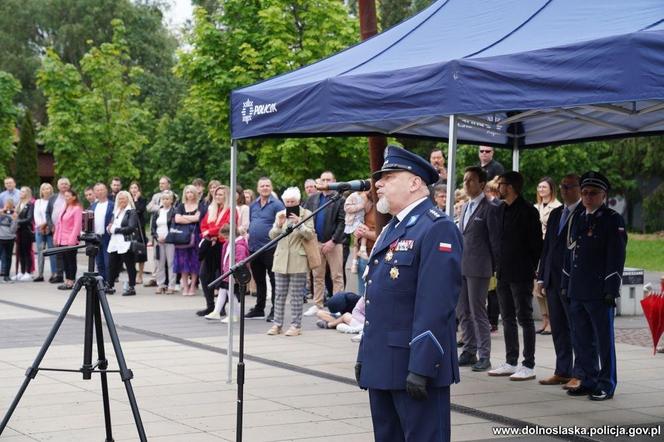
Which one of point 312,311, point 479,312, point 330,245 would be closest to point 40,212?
point 330,245

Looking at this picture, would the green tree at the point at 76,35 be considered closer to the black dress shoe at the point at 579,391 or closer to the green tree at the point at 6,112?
the green tree at the point at 6,112

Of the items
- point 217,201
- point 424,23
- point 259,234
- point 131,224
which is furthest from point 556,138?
point 131,224

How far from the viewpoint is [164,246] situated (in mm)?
20531

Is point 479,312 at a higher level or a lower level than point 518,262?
lower

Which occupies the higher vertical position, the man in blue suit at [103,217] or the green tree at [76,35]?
the green tree at [76,35]

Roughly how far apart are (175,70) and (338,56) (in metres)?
22.4

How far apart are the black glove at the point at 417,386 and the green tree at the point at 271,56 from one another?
2103 cm

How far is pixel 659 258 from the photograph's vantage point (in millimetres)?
30641

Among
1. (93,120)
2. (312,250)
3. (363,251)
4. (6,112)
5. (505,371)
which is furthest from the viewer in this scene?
(6,112)

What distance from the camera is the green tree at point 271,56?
27516mm

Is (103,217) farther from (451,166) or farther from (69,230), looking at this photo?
(451,166)

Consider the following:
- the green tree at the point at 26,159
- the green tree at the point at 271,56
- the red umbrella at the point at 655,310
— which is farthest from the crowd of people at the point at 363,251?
the green tree at the point at 26,159

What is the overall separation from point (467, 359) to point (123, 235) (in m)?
9.87

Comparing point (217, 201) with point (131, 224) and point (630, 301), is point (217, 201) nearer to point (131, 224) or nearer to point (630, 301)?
point (131, 224)
